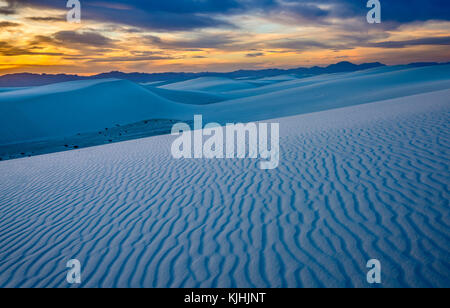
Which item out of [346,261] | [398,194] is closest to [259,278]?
[346,261]

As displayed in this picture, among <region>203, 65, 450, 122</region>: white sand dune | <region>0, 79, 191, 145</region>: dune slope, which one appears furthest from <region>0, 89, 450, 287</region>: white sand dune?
<region>0, 79, 191, 145</region>: dune slope

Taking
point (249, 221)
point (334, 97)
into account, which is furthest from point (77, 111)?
point (249, 221)

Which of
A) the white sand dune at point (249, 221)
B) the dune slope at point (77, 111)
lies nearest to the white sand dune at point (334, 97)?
the dune slope at point (77, 111)

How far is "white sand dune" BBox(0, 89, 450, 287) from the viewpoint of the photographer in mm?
3271

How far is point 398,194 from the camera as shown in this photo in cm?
452

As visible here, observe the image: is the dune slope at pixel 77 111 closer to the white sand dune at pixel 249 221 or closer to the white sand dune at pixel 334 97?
the white sand dune at pixel 334 97

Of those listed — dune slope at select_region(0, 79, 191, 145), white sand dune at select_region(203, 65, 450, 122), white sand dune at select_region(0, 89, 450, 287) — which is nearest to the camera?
white sand dune at select_region(0, 89, 450, 287)

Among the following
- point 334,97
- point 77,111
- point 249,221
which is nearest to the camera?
point 249,221

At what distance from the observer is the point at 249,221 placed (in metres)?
4.33

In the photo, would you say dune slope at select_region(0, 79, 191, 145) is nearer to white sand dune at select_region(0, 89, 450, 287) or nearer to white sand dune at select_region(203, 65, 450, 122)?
white sand dune at select_region(203, 65, 450, 122)

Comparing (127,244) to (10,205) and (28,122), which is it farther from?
(28,122)

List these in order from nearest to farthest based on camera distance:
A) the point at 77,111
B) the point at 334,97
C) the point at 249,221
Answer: the point at 249,221 < the point at 77,111 < the point at 334,97

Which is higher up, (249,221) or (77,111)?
(77,111)

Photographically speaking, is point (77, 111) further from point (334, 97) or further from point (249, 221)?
point (249, 221)
